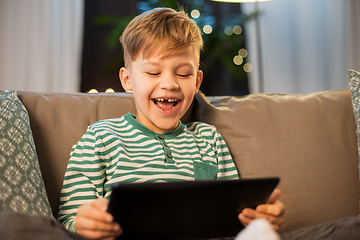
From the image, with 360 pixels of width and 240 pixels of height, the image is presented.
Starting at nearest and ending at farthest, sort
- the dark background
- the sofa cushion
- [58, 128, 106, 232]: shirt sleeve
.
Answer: [58, 128, 106, 232]: shirt sleeve, the sofa cushion, the dark background

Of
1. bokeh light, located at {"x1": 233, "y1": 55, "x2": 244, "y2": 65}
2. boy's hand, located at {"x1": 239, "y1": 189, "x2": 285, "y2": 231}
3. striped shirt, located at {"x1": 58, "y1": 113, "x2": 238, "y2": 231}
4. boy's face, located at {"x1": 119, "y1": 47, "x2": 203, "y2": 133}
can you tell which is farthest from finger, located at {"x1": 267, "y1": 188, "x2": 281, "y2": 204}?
bokeh light, located at {"x1": 233, "y1": 55, "x2": 244, "y2": 65}

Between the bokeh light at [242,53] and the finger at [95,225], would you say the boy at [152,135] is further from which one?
the bokeh light at [242,53]

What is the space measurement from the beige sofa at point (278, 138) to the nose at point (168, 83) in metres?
0.26

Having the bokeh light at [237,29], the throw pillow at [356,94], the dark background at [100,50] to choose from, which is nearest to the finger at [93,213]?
the throw pillow at [356,94]

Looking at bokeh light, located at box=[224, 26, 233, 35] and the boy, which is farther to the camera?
bokeh light, located at box=[224, 26, 233, 35]

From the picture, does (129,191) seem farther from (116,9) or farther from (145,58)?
(116,9)

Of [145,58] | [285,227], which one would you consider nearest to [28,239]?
[145,58]

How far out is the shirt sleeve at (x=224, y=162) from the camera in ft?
3.55

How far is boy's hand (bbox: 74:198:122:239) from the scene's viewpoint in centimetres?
63

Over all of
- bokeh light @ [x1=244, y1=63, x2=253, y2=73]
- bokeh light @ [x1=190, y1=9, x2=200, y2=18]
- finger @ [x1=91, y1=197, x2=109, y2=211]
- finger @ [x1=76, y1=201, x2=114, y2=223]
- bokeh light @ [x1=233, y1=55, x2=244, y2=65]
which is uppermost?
bokeh light @ [x1=190, y1=9, x2=200, y2=18]

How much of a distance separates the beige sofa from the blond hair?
0.26 meters

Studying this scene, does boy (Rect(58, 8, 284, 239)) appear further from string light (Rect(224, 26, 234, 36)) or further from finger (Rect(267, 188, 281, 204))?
string light (Rect(224, 26, 234, 36))

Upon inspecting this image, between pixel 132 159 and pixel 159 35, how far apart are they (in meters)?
0.39

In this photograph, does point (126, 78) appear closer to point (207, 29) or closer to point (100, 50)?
point (100, 50)
